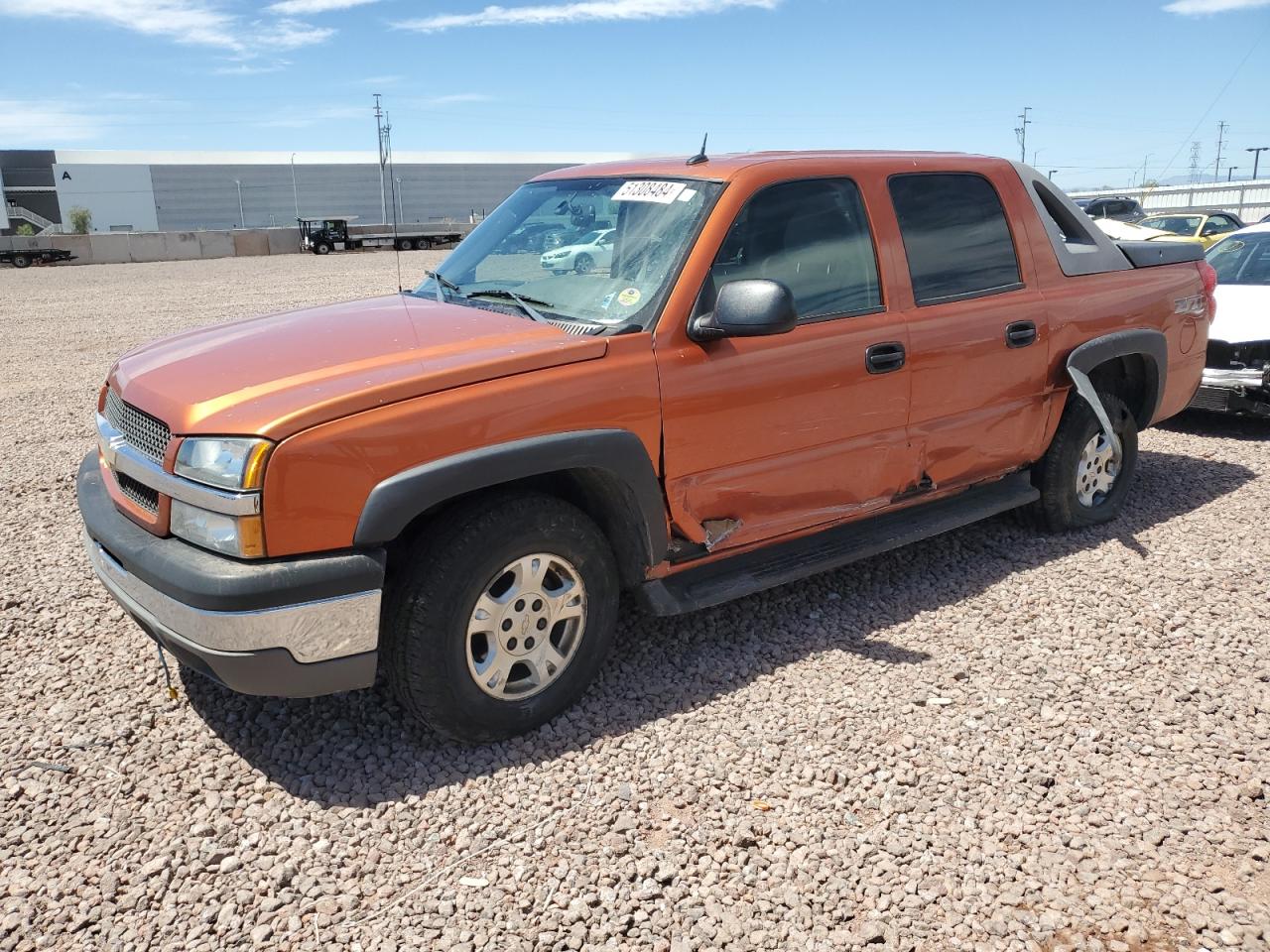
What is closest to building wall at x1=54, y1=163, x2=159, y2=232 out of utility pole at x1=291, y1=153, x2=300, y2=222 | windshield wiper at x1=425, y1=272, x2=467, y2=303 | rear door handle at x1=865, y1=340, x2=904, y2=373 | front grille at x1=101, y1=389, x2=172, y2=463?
utility pole at x1=291, y1=153, x2=300, y2=222

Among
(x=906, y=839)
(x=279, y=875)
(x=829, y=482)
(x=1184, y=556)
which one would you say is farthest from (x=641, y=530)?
(x=1184, y=556)

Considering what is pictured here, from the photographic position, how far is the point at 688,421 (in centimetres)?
347

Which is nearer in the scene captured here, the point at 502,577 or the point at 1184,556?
the point at 502,577

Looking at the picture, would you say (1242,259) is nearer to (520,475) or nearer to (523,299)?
(523,299)

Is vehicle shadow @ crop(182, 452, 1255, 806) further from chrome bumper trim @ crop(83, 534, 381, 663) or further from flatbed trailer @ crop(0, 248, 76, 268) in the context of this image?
flatbed trailer @ crop(0, 248, 76, 268)

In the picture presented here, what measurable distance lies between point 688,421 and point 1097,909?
1.89 metres

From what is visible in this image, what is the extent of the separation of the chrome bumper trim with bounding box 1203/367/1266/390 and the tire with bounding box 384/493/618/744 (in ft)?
18.7

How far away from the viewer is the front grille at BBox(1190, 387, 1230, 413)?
23.4 feet

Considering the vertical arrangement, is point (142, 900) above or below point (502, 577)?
below

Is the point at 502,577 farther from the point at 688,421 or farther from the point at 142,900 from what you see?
the point at 142,900

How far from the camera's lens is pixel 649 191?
3.88 meters

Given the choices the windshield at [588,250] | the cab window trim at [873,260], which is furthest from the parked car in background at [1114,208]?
the windshield at [588,250]

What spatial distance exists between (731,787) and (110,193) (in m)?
107

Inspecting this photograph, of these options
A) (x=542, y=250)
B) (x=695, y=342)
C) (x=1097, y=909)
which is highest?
(x=542, y=250)
